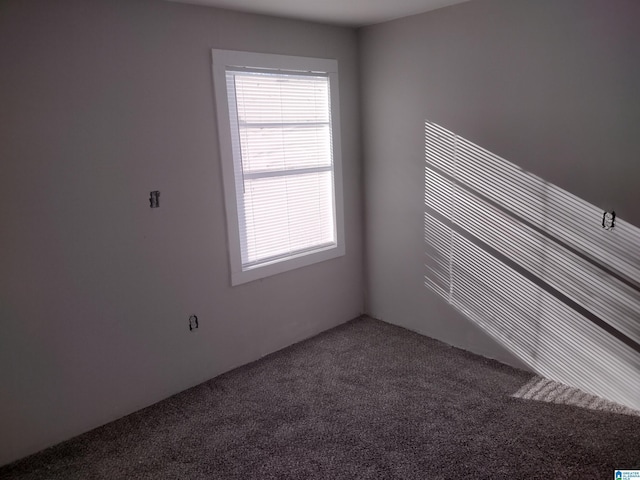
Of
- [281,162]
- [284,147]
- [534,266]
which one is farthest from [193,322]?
[534,266]

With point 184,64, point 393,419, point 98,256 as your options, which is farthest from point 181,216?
point 393,419

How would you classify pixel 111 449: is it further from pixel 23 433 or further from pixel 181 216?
pixel 181 216

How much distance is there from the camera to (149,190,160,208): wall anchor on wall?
117 inches

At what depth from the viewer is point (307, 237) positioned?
388cm

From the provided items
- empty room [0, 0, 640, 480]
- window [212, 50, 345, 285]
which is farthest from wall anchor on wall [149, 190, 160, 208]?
window [212, 50, 345, 285]

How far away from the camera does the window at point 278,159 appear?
3309mm

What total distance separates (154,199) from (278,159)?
0.99 m

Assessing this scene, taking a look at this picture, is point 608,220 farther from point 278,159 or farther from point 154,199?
point 154,199

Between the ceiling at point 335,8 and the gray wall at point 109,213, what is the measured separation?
0.39 ft

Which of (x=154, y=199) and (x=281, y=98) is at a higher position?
(x=281, y=98)

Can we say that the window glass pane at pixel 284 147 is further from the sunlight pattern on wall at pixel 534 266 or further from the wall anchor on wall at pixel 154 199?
the sunlight pattern on wall at pixel 534 266

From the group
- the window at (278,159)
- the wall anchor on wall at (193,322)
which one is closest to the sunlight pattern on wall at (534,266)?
the window at (278,159)

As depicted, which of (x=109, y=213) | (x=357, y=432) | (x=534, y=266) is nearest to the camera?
(x=357, y=432)

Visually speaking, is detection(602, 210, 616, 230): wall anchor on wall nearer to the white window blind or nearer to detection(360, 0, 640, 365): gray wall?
detection(360, 0, 640, 365): gray wall
